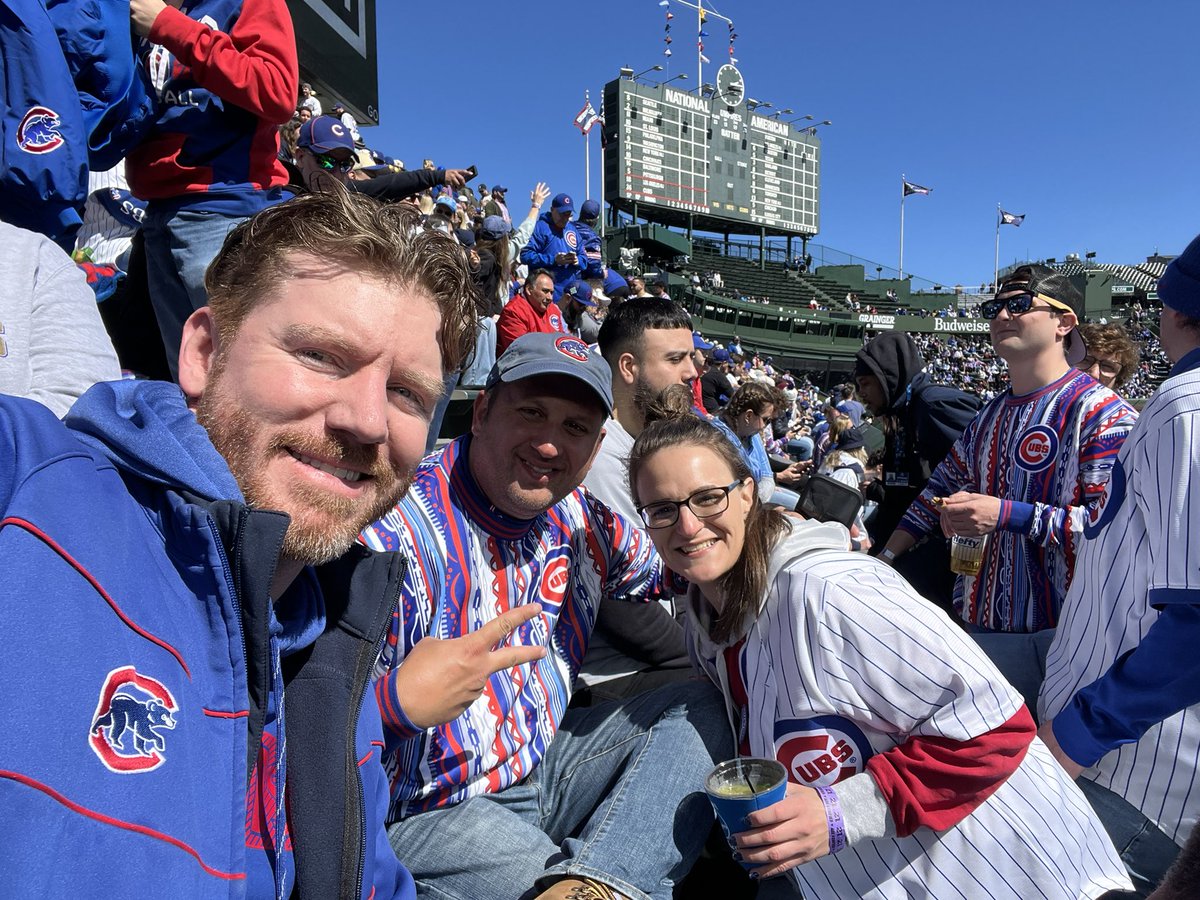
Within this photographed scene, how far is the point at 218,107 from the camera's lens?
2502mm


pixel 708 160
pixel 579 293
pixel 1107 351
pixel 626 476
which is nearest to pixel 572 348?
pixel 626 476

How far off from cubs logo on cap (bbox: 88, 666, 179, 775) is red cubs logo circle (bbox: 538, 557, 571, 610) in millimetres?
1457

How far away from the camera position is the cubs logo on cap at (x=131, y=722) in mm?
780

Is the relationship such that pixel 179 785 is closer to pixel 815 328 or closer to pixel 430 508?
pixel 430 508

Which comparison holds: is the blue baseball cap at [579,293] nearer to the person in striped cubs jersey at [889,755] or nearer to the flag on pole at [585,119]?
the person in striped cubs jersey at [889,755]

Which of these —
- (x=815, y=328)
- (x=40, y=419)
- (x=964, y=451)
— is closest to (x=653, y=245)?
(x=815, y=328)

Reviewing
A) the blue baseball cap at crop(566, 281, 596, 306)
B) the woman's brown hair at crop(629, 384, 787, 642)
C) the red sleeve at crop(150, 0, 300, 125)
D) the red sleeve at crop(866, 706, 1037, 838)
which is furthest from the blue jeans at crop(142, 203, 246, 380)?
the blue baseball cap at crop(566, 281, 596, 306)

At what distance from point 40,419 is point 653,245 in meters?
38.3

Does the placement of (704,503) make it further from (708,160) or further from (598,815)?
(708,160)

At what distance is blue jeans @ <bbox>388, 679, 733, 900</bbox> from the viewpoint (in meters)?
1.74

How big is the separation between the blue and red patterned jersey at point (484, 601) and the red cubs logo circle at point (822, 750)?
0.74 m

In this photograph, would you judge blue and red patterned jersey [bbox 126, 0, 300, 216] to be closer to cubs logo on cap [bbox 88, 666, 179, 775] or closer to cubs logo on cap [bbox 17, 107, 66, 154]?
cubs logo on cap [bbox 17, 107, 66, 154]

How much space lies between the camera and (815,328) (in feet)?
133

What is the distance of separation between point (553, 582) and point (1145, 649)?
1.58m
